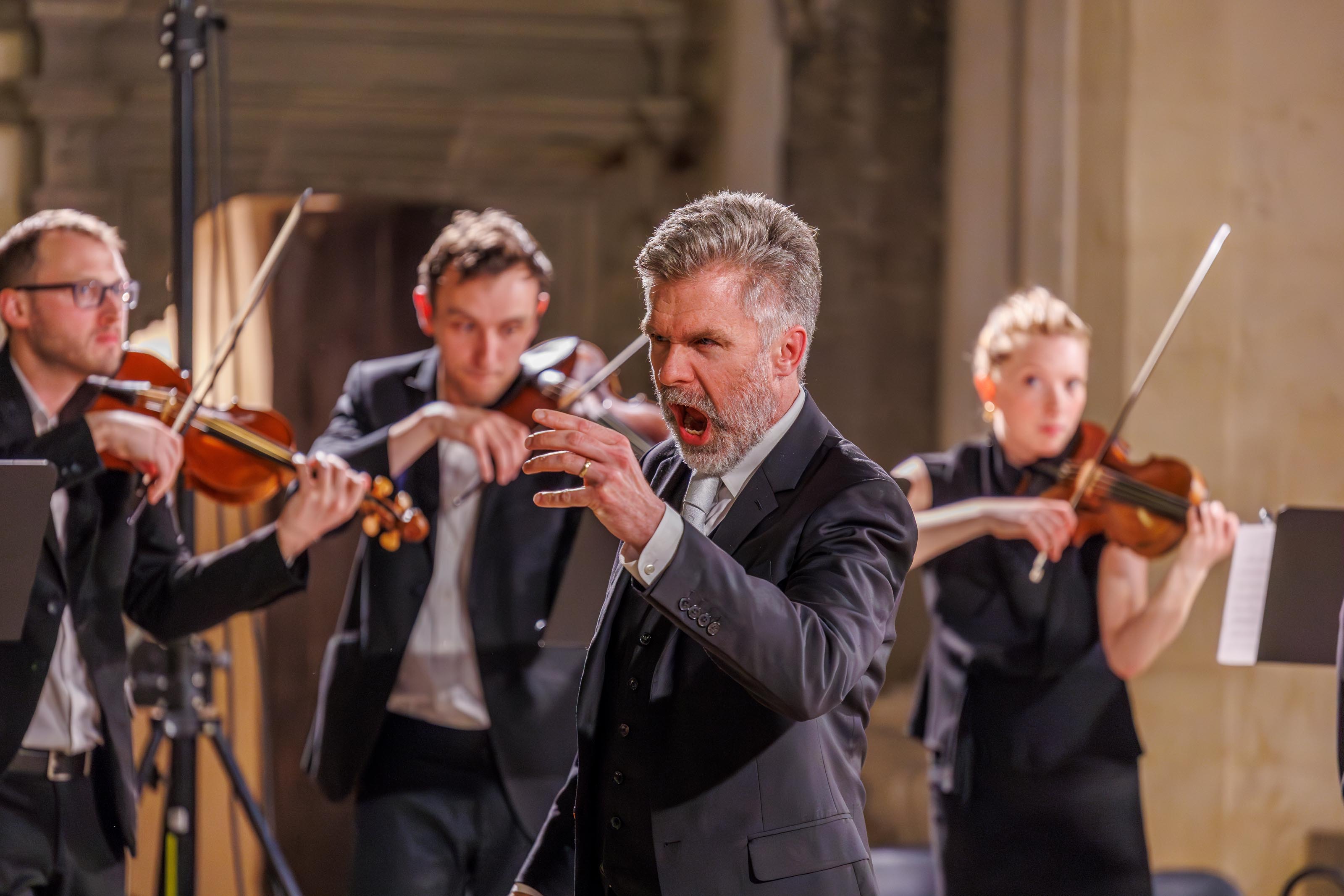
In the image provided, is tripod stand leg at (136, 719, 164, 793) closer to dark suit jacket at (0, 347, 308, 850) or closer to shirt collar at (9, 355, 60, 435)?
dark suit jacket at (0, 347, 308, 850)

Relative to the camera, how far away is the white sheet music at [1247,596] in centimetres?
281

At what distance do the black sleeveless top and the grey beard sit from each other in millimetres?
1514

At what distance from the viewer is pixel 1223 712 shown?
4.15 meters

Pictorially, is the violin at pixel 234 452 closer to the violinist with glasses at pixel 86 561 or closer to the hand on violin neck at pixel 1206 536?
the violinist with glasses at pixel 86 561

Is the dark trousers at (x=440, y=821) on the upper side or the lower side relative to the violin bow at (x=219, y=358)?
lower

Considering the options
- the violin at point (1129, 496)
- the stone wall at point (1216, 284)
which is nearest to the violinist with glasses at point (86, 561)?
the violin at point (1129, 496)

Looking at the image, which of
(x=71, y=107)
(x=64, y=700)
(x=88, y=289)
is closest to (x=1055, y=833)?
(x=64, y=700)

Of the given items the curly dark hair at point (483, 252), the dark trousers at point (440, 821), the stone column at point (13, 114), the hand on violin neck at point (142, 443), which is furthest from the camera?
the stone column at point (13, 114)

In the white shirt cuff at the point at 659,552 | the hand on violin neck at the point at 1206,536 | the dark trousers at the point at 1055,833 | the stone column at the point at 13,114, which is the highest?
the stone column at the point at 13,114

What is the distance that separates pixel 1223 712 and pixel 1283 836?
1.33 ft

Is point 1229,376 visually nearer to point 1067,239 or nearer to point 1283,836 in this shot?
point 1067,239

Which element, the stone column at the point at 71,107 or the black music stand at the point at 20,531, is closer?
the black music stand at the point at 20,531

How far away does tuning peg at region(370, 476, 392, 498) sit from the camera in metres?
2.72

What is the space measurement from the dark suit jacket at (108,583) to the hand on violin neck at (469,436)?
289 millimetres
